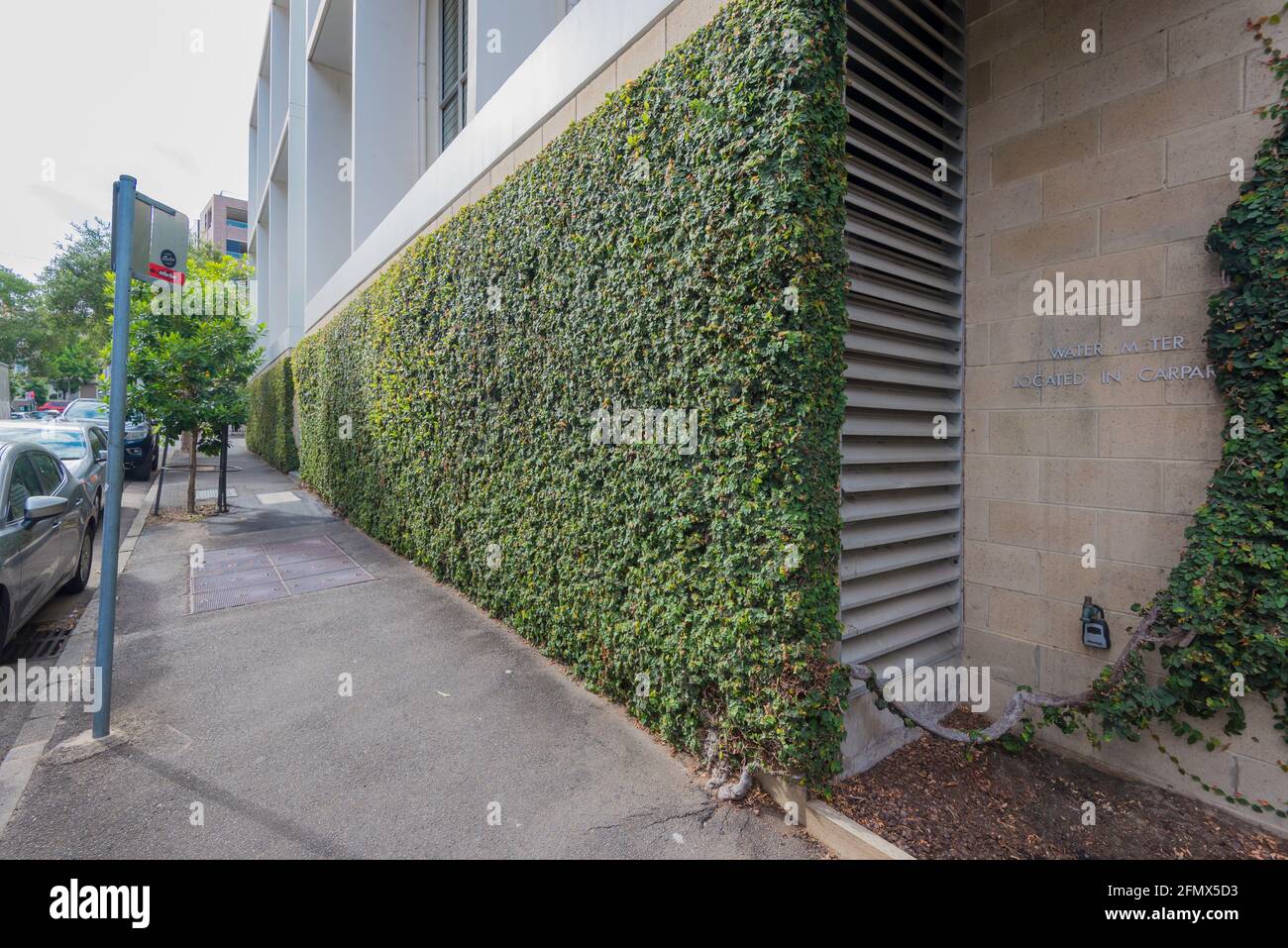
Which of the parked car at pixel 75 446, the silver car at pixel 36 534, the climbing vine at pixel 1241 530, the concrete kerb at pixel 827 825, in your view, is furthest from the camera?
the parked car at pixel 75 446

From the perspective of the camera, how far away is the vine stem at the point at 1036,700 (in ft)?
10.5

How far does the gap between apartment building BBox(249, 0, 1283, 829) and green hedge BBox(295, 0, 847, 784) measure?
476 millimetres

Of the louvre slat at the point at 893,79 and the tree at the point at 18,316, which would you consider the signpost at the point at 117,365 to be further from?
the tree at the point at 18,316

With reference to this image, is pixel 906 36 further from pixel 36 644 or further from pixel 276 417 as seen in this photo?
pixel 276 417

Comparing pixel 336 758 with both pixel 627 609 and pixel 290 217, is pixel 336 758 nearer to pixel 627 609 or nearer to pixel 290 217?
pixel 627 609

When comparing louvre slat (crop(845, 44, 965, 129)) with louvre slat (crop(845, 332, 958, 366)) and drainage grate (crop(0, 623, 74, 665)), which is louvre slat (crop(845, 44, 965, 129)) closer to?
louvre slat (crop(845, 332, 958, 366))

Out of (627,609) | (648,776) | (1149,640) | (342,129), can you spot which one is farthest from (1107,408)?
(342,129)

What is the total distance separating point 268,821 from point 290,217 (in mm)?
20948

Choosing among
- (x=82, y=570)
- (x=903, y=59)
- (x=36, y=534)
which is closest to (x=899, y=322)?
(x=903, y=59)

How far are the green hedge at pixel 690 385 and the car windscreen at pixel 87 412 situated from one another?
1608cm

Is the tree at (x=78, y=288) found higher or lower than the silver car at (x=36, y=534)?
higher

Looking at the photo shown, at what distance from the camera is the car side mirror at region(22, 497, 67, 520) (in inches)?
183

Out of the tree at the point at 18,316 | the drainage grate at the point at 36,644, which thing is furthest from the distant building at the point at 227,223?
the drainage grate at the point at 36,644

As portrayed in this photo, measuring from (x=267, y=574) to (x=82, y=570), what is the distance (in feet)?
5.56
